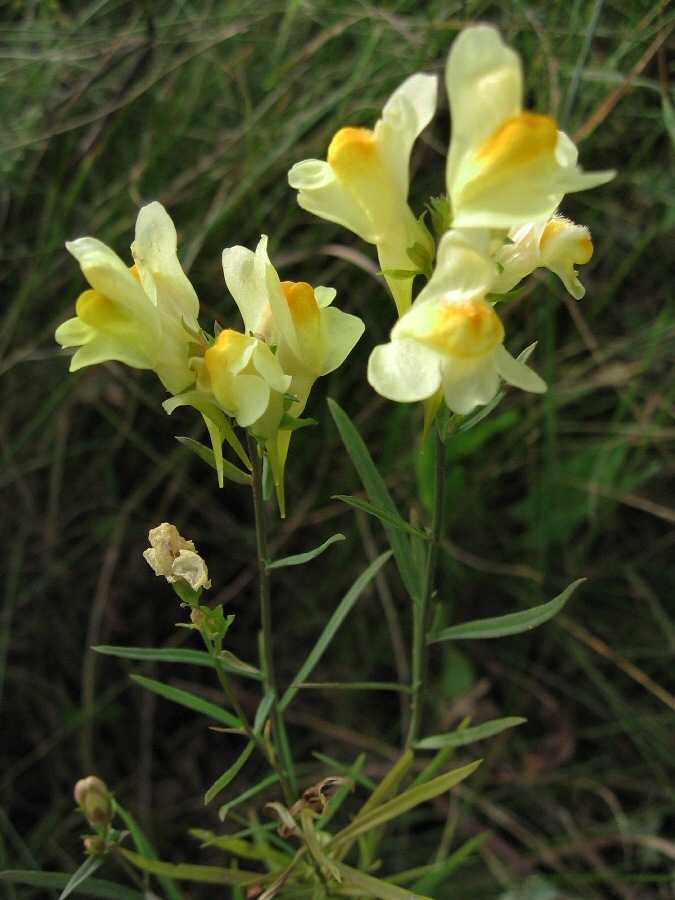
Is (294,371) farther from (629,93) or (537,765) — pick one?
(629,93)

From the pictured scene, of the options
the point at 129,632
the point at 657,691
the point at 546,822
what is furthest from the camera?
the point at 129,632

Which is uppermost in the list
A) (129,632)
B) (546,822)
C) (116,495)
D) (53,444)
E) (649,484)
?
(53,444)

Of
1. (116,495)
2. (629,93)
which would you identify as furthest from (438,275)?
(629,93)

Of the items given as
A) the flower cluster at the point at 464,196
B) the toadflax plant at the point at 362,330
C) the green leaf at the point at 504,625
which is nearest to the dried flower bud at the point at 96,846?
the toadflax plant at the point at 362,330

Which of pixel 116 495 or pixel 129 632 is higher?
pixel 116 495

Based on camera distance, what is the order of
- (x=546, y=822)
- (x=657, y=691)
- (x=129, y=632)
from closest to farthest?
1. (x=657, y=691)
2. (x=546, y=822)
3. (x=129, y=632)

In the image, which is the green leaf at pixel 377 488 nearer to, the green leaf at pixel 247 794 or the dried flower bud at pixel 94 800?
the green leaf at pixel 247 794

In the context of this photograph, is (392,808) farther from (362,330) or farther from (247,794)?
(362,330)
